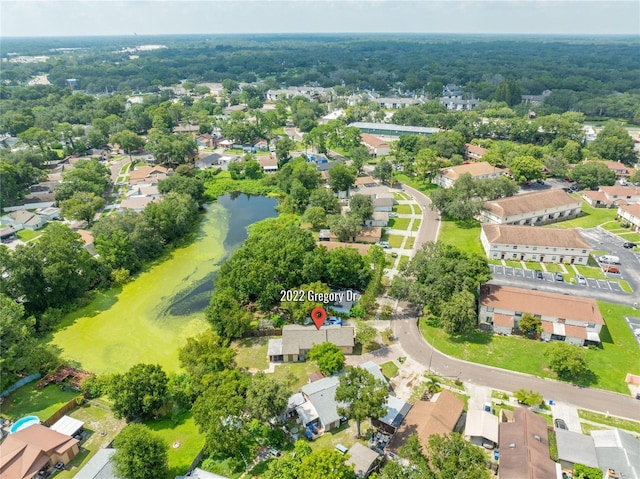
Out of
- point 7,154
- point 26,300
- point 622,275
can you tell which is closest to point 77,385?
point 26,300

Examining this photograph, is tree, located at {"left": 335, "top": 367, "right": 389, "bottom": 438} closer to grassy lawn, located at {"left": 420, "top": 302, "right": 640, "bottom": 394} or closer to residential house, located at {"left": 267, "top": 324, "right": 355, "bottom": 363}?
residential house, located at {"left": 267, "top": 324, "right": 355, "bottom": 363}

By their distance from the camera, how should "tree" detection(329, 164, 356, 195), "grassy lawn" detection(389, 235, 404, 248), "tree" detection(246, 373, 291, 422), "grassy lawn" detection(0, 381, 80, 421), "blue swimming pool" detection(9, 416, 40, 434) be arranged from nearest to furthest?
"tree" detection(246, 373, 291, 422)
"blue swimming pool" detection(9, 416, 40, 434)
"grassy lawn" detection(0, 381, 80, 421)
"grassy lawn" detection(389, 235, 404, 248)
"tree" detection(329, 164, 356, 195)

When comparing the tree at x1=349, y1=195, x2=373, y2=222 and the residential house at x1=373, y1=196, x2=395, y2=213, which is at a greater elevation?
the tree at x1=349, y1=195, x2=373, y2=222

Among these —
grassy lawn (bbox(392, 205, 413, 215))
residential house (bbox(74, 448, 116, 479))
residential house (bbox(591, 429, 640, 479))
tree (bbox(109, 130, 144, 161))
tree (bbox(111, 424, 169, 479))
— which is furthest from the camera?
tree (bbox(109, 130, 144, 161))

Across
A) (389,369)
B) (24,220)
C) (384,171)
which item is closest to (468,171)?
(384,171)

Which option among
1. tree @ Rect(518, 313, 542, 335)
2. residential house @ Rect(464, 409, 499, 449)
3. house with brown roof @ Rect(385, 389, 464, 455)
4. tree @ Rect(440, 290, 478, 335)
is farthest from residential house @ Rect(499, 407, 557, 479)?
tree @ Rect(518, 313, 542, 335)

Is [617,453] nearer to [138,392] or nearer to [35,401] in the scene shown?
[138,392]

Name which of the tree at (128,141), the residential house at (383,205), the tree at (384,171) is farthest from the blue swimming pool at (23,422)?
the tree at (128,141)
